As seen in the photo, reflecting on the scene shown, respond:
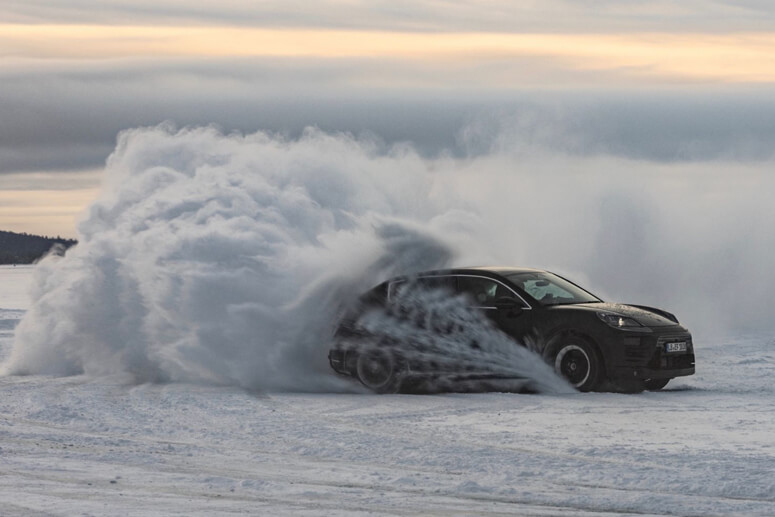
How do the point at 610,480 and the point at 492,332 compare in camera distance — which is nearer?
the point at 610,480

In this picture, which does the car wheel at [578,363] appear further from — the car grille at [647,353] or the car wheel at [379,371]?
the car wheel at [379,371]

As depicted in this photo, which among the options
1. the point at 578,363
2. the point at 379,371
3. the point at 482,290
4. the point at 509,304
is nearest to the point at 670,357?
the point at 578,363

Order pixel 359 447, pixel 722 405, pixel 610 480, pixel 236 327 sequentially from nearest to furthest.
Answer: pixel 610 480
pixel 359 447
pixel 722 405
pixel 236 327

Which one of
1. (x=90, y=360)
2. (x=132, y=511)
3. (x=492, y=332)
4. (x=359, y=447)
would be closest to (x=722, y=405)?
(x=492, y=332)

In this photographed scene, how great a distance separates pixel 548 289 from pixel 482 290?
0.87 metres

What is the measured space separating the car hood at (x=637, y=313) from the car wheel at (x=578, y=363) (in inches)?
18.4

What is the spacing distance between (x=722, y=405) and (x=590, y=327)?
180 centimetres

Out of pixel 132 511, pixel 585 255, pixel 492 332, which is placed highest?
pixel 585 255

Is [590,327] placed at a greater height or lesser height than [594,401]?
greater

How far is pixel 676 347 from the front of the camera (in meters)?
13.0

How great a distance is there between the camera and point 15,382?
15023mm

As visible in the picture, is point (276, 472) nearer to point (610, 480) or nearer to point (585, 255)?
point (610, 480)

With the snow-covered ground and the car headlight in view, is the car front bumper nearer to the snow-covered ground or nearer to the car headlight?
the car headlight

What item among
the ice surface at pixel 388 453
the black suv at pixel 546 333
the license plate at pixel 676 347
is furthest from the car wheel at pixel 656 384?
the license plate at pixel 676 347
